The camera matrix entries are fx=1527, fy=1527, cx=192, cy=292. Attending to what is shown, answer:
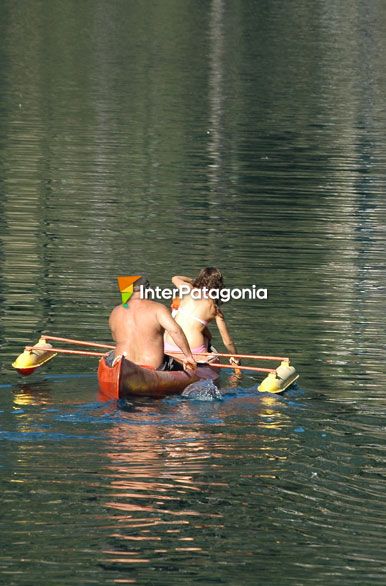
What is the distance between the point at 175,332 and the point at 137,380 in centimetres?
74

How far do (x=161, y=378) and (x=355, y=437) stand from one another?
2.62 m

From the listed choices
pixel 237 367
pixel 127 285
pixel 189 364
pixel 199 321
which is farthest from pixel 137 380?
pixel 199 321

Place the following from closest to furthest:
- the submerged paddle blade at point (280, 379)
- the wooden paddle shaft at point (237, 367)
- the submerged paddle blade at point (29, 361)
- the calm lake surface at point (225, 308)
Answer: the calm lake surface at point (225, 308) < the submerged paddle blade at point (280, 379) < the wooden paddle shaft at point (237, 367) < the submerged paddle blade at point (29, 361)

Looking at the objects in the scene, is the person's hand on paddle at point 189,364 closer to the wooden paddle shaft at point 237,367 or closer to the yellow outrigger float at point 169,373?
the yellow outrigger float at point 169,373

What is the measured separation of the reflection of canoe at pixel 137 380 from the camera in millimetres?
15602

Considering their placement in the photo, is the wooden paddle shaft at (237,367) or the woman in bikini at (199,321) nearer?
the wooden paddle shaft at (237,367)

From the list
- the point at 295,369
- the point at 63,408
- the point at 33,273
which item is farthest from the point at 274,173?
the point at 63,408

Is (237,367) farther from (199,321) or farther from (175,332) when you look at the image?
(199,321)

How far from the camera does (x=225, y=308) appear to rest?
20594mm

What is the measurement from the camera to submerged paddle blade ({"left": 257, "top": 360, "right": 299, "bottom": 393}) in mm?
16094

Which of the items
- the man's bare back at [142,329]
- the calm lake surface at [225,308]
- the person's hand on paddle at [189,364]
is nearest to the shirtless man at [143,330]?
the man's bare back at [142,329]

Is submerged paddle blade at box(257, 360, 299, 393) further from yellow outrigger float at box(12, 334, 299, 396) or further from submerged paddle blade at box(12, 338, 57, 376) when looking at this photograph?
submerged paddle blade at box(12, 338, 57, 376)

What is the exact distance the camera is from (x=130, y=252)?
77.2 feet

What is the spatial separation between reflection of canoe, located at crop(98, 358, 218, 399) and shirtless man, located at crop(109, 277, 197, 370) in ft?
0.71
